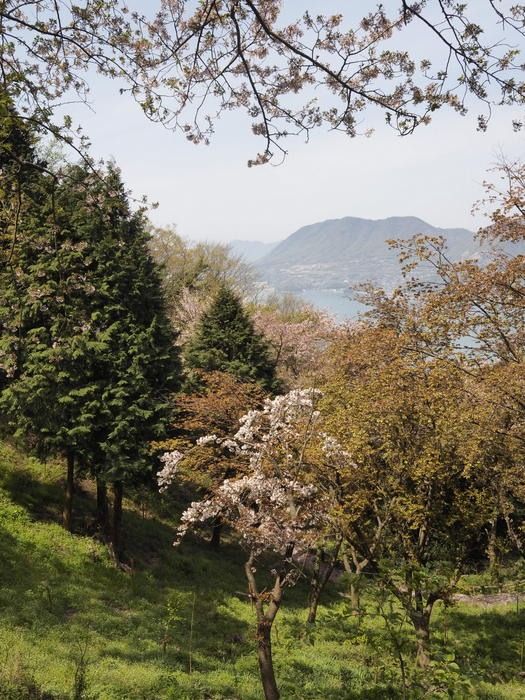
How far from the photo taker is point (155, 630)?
41.2ft

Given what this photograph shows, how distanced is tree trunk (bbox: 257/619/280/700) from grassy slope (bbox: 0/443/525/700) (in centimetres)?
74

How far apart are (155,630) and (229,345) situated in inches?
545

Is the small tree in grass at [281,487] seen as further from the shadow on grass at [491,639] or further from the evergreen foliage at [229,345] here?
the evergreen foliage at [229,345]

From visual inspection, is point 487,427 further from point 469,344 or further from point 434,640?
point 434,640

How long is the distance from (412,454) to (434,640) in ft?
27.2

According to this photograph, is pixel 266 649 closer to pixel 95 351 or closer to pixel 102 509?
pixel 95 351

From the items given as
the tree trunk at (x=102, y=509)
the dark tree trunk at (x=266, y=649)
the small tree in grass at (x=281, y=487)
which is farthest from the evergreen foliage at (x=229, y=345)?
the dark tree trunk at (x=266, y=649)

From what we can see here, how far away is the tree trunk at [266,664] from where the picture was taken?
7938 mm

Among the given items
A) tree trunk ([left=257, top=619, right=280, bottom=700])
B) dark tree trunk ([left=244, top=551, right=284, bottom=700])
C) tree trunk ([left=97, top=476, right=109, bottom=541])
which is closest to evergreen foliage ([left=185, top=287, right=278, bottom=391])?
tree trunk ([left=97, top=476, right=109, bottom=541])

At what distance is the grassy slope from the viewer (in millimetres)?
8867

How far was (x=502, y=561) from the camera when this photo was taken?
86.0ft

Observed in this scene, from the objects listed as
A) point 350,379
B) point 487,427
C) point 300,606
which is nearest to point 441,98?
point 487,427

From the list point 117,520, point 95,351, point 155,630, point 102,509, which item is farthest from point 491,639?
point 95,351

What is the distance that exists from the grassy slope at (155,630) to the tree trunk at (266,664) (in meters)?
0.74
